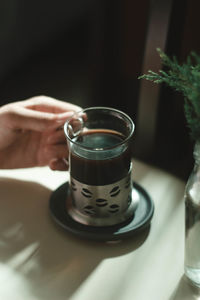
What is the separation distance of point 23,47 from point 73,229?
1476mm

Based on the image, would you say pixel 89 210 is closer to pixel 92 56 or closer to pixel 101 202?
pixel 101 202

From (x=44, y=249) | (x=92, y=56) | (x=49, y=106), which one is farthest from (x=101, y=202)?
(x=92, y=56)

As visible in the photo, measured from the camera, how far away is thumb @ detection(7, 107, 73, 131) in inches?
37.3

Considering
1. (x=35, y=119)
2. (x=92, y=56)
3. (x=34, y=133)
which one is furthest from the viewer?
(x=92, y=56)

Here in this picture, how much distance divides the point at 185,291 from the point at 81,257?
185mm

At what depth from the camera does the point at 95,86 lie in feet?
5.91

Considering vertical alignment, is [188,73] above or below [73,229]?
above

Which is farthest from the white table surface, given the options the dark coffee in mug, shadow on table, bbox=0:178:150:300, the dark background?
the dark background

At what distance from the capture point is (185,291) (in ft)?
2.57

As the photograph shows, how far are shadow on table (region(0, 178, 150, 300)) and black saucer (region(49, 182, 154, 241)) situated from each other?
21 mm

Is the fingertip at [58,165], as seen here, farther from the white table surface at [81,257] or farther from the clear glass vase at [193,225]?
the clear glass vase at [193,225]

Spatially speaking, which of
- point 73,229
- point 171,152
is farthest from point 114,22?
point 73,229

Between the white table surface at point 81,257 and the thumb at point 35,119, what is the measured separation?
13 cm

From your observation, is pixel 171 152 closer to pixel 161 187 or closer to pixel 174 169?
pixel 174 169
